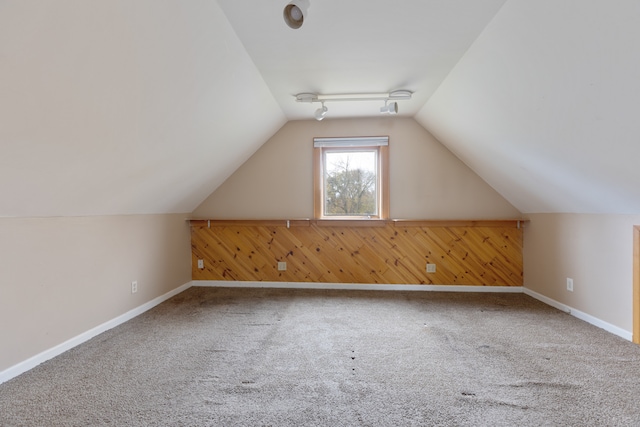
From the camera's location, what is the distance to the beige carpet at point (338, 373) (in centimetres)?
159

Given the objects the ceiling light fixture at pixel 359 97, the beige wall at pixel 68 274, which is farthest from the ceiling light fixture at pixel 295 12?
the beige wall at pixel 68 274

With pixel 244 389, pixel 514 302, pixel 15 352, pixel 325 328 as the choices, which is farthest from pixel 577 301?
pixel 15 352

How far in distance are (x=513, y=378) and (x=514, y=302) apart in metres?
1.81

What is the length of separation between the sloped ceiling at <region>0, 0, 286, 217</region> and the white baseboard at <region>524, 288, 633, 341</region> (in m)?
3.68

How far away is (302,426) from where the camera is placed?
4.93 feet

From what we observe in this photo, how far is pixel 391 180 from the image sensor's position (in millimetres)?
4020

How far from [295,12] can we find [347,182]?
112 inches

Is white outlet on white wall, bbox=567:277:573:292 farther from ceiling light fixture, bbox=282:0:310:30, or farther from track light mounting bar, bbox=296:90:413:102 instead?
ceiling light fixture, bbox=282:0:310:30

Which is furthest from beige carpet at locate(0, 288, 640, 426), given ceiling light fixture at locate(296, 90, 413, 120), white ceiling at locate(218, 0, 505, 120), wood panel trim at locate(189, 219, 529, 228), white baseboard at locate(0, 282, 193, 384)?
white ceiling at locate(218, 0, 505, 120)

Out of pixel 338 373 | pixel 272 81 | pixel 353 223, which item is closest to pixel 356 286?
pixel 353 223

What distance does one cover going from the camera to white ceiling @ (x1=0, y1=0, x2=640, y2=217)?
133cm

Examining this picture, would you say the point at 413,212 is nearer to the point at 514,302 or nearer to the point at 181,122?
the point at 514,302

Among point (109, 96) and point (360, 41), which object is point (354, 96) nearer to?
point (360, 41)

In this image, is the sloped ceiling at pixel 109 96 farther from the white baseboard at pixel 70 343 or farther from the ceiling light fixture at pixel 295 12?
the white baseboard at pixel 70 343
